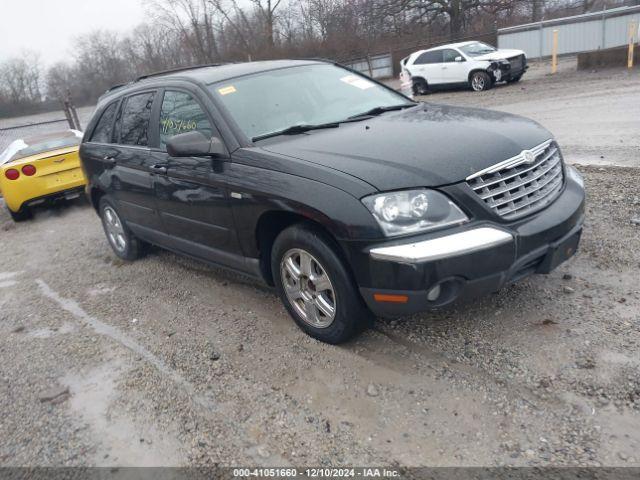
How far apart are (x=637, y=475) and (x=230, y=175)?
2826 mm

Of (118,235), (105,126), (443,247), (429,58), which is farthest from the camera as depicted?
(429,58)

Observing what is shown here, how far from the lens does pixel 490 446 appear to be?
2578 mm

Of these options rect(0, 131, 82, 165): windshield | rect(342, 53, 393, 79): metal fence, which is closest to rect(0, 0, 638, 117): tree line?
rect(342, 53, 393, 79): metal fence

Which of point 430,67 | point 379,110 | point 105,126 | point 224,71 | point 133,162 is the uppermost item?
point 224,71

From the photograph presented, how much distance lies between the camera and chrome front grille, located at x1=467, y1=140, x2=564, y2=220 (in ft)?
10.1

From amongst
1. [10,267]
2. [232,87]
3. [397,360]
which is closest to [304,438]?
[397,360]

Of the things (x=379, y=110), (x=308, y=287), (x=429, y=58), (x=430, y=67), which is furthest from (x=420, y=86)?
(x=308, y=287)

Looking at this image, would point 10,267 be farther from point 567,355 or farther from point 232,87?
point 567,355

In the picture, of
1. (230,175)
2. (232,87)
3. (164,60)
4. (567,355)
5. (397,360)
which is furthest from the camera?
(164,60)

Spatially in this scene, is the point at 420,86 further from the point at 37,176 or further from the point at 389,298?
the point at 389,298

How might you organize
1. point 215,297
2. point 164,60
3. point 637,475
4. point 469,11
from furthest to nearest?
point 164,60
point 469,11
point 215,297
point 637,475

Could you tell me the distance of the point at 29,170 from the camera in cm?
862

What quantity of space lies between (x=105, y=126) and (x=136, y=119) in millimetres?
849

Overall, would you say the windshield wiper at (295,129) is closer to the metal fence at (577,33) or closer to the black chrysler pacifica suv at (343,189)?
the black chrysler pacifica suv at (343,189)
